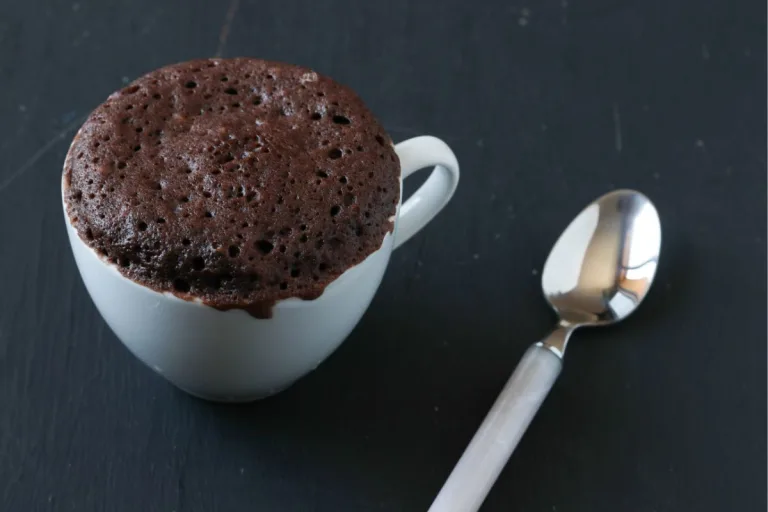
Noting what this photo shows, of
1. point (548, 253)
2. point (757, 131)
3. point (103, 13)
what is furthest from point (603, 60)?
point (103, 13)

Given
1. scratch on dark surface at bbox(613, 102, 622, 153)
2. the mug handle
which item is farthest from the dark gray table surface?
the mug handle

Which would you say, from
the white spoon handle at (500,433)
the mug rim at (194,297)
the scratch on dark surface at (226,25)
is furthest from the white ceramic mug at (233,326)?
the scratch on dark surface at (226,25)

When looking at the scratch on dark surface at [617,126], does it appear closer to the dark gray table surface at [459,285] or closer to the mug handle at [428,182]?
the dark gray table surface at [459,285]

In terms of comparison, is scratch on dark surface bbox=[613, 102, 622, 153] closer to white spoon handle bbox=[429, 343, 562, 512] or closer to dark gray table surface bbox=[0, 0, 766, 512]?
dark gray table surface bbox=[0, 0, 766, 512]

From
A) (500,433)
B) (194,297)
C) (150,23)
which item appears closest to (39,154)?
(150,23)

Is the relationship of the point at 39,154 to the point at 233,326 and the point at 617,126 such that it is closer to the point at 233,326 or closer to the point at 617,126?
the point at 233,326
